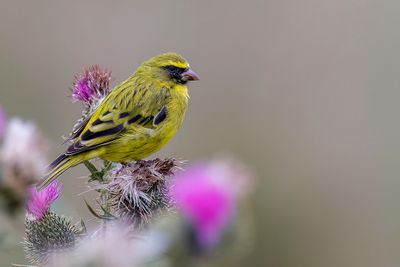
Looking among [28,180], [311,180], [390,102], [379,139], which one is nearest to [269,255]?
[311,180]

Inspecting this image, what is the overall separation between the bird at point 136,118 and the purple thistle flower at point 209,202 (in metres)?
2.66

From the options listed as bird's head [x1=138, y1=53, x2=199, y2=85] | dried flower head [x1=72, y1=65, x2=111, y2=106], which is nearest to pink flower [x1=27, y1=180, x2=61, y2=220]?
dried flower head [x1=72, y1=65, x2=111, y2=106]

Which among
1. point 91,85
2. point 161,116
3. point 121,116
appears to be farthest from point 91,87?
point 161,116

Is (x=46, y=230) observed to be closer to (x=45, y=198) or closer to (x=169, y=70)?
(x=45, y=198)

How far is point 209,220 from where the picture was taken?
2.18 meters

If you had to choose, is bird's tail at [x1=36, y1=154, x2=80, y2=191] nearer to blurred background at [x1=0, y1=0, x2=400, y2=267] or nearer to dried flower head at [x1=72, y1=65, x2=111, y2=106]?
dried flower head at [x1=72, y1=65, x2=111, y2=106]

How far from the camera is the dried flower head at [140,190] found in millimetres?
4215

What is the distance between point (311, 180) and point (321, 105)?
2215 millimetres

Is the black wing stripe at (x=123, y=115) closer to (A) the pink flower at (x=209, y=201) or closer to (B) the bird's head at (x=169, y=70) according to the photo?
(B) the bird's head at (x=169, y=70)

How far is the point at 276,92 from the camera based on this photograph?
14195 millimetres

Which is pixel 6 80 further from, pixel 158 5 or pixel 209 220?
pixel 209 220

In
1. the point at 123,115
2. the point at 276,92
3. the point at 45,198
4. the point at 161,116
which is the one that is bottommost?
the point at 276,92

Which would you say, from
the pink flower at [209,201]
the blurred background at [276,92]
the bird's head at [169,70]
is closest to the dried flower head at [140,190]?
the pink flower at [209,201]

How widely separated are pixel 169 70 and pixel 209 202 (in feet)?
14.3
